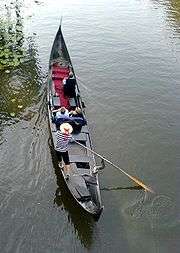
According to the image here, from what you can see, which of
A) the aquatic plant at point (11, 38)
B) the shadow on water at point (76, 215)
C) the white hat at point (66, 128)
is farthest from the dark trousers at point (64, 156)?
the aquatic plant at point (11, 38)

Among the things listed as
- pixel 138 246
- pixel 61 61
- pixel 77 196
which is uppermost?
pixel 61 61

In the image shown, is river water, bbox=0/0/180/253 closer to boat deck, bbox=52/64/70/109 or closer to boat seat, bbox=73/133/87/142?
boat deck, bbox=52/64/70/109

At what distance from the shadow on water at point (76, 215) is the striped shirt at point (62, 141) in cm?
119

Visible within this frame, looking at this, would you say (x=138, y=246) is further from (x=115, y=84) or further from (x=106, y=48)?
(x=106, y=48)

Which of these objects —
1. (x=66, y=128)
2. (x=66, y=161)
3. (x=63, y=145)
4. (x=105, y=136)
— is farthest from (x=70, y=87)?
(x=66, y=161)

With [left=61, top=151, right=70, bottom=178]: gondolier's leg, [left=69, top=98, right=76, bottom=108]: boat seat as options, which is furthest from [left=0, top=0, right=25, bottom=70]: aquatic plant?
[left=61, top=151, right=70, bottom=178]: gondolier's leg

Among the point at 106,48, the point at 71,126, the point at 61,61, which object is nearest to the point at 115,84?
the point at 61,61

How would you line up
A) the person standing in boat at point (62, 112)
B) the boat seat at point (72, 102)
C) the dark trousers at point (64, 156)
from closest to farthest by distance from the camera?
1. the dark trousers at point (64, 156)
2. the person standing in boat at point (62, 112)
3. the boat seat at point (72, 102)

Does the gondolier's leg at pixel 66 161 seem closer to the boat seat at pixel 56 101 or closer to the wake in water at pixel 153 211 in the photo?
the wake in water at pixel 153 211

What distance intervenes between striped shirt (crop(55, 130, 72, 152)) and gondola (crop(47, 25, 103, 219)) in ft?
1.99

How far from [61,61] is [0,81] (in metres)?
2.90

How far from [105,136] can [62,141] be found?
343 cm

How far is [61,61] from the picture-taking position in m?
19.4

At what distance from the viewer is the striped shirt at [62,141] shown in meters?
13.0
